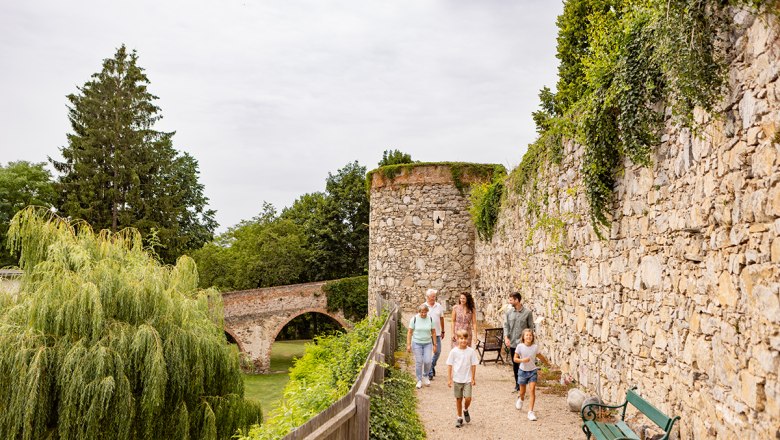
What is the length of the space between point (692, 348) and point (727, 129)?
5.79 ft

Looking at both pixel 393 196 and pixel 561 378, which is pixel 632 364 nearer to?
pixel 561 378

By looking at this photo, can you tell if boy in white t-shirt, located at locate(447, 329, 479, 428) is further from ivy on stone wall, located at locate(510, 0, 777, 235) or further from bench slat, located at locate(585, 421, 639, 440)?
ivy on stone wall, located at locate(510, 0, 777, 235)

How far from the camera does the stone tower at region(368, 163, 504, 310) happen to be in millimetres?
18094

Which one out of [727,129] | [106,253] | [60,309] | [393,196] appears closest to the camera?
[727,129]

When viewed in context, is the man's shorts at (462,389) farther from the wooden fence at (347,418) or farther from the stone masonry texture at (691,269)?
the stone masonry texture at (691,269)

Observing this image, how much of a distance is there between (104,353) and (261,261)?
27.7 m

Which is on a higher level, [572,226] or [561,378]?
[572,226]

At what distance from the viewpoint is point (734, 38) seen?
13.1ft

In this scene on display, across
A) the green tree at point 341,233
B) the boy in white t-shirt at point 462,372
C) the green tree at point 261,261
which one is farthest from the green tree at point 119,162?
the boy in white t-shirt at point 462,372

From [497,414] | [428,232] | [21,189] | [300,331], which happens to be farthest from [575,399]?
[21,189]

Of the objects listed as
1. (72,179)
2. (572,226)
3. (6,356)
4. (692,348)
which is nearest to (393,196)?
(572,226)

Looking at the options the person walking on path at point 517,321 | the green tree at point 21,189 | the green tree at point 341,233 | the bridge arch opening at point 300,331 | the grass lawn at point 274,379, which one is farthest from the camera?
the green tree at point 341,233

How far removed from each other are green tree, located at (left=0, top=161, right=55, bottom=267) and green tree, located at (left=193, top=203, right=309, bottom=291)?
27.8 feet

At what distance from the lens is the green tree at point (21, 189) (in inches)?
1171
